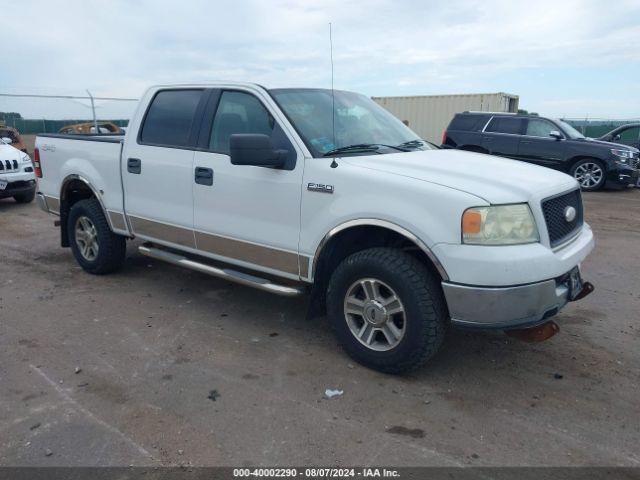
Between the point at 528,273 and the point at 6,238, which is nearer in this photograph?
the point at 528,273

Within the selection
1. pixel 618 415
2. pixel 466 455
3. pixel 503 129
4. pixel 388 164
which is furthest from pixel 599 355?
pixel 503 129

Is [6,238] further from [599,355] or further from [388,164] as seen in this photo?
[599,355]

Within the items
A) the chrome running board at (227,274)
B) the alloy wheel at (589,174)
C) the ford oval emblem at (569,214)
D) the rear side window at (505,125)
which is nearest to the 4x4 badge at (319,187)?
the chrome running board at (227,274)

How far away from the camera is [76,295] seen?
5188mm

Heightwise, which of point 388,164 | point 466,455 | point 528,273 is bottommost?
point 466,455

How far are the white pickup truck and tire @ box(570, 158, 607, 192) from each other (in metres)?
9.57

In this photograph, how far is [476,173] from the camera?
3.48m

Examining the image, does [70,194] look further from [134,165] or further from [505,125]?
[505,125]

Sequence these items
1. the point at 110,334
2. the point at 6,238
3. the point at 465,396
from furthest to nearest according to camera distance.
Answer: the point at 6,238 → the point at 110,334 → the point at 465,396

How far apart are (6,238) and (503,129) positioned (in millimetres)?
10801

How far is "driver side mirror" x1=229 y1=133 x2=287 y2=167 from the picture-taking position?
357cm

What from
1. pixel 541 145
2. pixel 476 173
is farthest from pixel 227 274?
pixel 541 145

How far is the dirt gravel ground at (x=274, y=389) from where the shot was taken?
284 centimetres

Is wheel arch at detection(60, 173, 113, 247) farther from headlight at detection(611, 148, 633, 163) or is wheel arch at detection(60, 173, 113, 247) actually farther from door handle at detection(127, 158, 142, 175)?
headlight at detection(611, 148, 633, 163)
